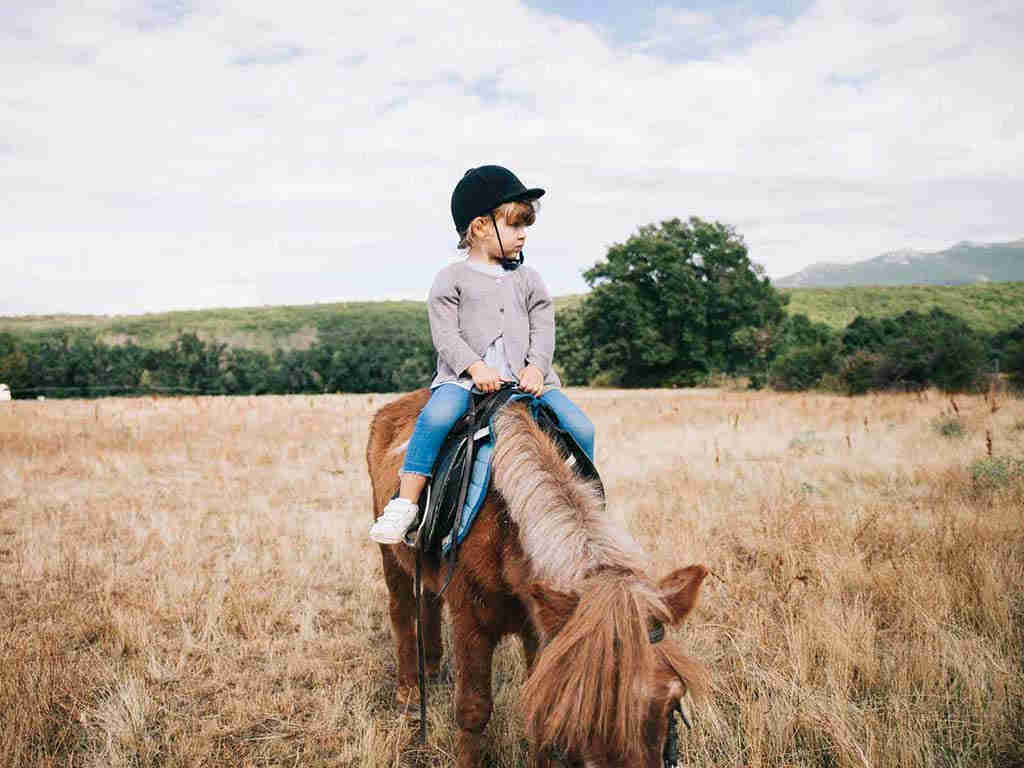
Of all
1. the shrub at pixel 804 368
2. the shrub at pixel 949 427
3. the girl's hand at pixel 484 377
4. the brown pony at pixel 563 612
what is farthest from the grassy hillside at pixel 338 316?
the brown pony at pixel 563 612

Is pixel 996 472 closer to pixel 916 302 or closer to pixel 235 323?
pixel 916 302

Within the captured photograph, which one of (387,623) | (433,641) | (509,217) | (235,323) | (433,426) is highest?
(235,323)

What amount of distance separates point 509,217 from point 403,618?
2670mm

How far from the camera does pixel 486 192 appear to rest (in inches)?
123

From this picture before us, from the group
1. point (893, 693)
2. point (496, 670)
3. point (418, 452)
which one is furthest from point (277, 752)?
point (893, 693)

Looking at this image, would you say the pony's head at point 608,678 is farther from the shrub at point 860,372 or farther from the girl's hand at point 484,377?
the shrub at point 860,372

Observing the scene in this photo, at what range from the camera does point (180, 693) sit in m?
3.56

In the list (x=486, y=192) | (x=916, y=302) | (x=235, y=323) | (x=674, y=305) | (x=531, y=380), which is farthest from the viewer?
(x=235, y=323)

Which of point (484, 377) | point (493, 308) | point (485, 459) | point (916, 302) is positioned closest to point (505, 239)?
point (493, 308)

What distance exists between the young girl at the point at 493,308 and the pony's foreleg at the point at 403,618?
0.90m

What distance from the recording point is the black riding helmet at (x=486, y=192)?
10.2 ft

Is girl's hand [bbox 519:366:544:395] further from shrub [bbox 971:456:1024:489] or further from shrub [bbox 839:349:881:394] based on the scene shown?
shrub [bbox 839:349:881:394]

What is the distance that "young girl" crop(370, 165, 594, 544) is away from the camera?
3062 millimetres

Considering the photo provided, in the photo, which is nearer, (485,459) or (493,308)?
(485,459)
